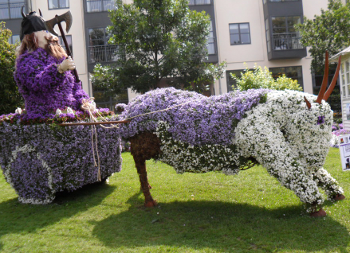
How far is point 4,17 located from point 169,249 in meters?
20.0

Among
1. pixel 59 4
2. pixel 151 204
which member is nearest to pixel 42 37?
pixel 151 204

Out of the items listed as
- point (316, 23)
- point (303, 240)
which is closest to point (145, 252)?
point (303, 240)

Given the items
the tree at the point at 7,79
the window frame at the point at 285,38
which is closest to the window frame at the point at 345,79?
the window frame at the point at 285,38

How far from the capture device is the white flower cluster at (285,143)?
4.08m

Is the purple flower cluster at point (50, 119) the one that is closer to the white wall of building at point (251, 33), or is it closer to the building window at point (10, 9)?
the white wall of building at point (251, 33)

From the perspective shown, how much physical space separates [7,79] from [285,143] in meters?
11.2

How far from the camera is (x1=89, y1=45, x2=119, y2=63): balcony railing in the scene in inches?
714

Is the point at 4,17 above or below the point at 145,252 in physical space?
above

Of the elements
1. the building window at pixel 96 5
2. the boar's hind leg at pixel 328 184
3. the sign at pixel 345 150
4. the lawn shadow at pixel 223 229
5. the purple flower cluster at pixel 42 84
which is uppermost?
the building window at pixel 96 5

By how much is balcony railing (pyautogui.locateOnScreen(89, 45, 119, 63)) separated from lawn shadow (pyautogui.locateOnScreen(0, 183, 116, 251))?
41.7ft

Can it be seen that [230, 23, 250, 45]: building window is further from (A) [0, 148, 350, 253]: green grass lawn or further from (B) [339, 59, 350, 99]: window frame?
(A) [0, 148, 350, 253]: green grass lawn

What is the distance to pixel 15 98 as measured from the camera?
12.1 meters

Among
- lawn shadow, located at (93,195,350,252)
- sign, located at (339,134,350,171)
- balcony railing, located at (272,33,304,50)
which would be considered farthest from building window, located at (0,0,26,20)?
sign, located at (339,134,350,171)

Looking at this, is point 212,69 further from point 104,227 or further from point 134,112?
point 104,227
